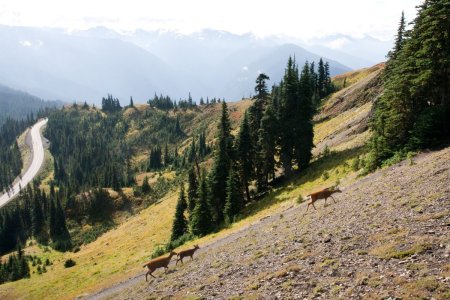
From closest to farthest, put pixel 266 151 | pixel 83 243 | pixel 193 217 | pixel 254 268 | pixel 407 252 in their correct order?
pixel 407 252 < pixel 254 268 < pixel 193 217 < pixel 266 151 < pixel 83 243

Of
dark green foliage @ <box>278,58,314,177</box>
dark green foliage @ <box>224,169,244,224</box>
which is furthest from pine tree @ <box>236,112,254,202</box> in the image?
dark green foliage @ <box>224,169,244,224</box>

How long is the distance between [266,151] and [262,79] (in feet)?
38.4

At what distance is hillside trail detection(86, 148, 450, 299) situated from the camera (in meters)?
14.6

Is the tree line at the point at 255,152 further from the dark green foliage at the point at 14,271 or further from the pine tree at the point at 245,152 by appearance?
the dark green foliage at the point at 14,271

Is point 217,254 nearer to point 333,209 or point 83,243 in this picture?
point 333,209

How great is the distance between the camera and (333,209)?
2820 centimetres

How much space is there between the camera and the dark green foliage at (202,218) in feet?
166

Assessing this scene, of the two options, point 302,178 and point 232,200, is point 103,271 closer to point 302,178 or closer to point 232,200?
point 232,200

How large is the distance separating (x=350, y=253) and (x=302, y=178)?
3494 centimetres

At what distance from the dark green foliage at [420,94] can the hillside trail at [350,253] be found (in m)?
3.42

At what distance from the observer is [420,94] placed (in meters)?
35.8

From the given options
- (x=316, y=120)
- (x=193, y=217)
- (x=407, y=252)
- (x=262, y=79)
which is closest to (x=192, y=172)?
(x=193, y=217)

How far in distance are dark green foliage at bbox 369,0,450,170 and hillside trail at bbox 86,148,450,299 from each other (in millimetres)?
3417

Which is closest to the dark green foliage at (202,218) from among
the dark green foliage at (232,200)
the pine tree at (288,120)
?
the dark green foliage at (232,200)
